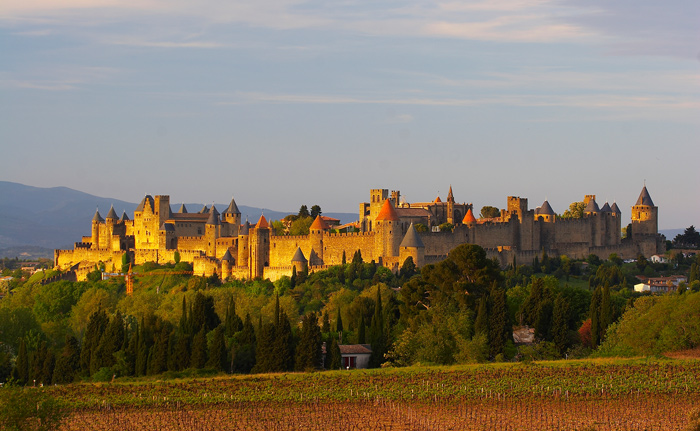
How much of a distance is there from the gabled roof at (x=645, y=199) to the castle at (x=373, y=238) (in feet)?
0.23

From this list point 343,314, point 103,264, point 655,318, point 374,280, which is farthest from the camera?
point 103,264

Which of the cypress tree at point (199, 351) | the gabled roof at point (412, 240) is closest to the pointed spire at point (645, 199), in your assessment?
the gabled roof at point (412, 240)

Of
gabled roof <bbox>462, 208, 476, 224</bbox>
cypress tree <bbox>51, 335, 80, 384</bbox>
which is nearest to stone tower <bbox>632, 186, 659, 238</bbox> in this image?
gabled roof <bbox>462, 208, 476, 224</bbox>

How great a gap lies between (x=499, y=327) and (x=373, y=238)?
24.1 metres

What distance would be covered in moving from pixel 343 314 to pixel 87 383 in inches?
610

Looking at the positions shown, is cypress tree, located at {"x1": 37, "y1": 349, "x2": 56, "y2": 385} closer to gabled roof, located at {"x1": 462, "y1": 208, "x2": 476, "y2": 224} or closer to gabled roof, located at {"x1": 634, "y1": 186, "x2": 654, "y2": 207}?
gabled roof, located at {"x1": 462, "y1": 208, "x2": 476, "y2": 224}

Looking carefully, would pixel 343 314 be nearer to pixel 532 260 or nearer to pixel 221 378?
pixel 221 378

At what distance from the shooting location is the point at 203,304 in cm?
5259

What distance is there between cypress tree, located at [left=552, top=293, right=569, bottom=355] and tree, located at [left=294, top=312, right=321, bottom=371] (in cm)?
1047

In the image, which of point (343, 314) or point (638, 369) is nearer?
point (638, 369)

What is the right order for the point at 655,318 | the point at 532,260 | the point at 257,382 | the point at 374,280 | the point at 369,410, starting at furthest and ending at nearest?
the point at 532,260
the point at 374,280
the point at 655,318
the point at 257,382
the point at 369,410

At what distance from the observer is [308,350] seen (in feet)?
155

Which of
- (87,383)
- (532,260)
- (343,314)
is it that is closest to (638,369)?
(343,314)

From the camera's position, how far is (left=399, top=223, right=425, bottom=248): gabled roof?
7069cm
